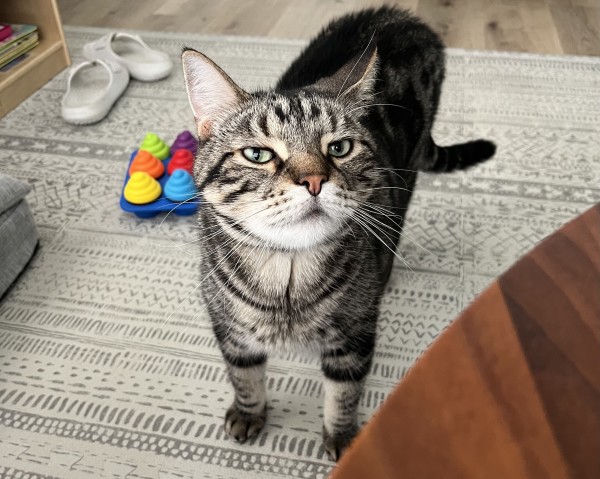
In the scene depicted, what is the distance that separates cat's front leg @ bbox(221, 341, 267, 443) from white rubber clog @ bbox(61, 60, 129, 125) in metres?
1.29

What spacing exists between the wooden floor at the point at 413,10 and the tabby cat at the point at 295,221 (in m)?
1.63

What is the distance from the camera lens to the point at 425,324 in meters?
1.44

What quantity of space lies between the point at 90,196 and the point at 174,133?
40cm

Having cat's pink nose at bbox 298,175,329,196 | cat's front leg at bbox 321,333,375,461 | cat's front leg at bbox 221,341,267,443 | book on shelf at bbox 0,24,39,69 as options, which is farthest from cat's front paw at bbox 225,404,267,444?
book on shelf at bbox 0,24,39,69

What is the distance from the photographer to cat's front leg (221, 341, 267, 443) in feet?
3.65

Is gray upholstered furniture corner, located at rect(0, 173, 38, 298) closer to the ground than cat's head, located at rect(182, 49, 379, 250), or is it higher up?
closer to the ground

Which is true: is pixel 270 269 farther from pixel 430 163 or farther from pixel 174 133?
pixel 174 133

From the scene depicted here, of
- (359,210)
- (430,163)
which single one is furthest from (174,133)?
(359,210)

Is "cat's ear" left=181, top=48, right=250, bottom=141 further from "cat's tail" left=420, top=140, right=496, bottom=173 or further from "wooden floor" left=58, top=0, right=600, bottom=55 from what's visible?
"wooden floor" left=58, top=0, right=600, bottom=55

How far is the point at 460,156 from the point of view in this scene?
1.51m

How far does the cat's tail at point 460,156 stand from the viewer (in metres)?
1.49

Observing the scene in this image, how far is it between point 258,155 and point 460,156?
29.7 inches

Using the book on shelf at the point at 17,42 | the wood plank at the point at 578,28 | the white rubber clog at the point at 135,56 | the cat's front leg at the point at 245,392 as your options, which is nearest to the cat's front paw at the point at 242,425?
the cat's front leg at the point at 245,392

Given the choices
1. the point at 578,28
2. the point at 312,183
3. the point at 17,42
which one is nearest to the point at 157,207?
the point at 312,183
